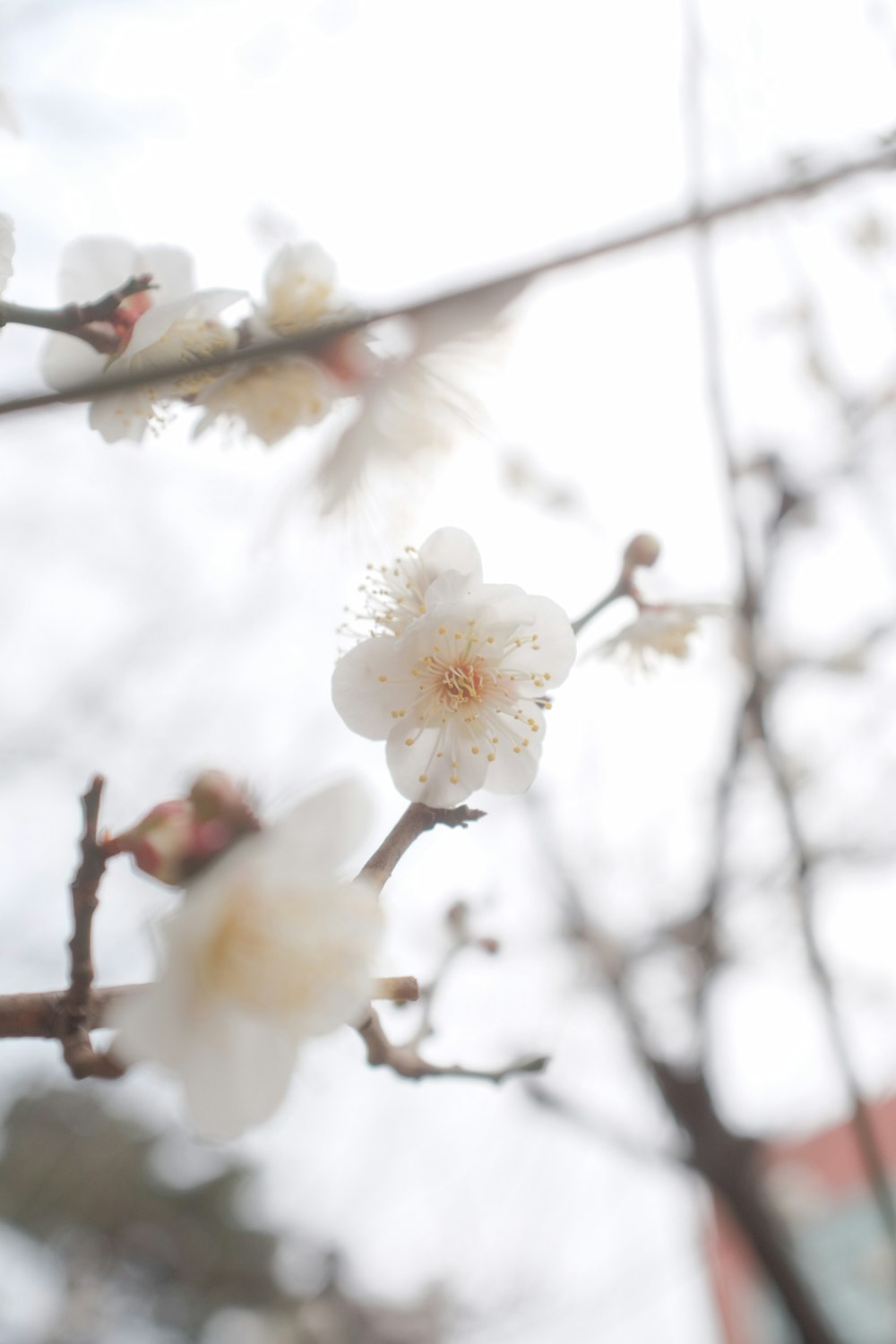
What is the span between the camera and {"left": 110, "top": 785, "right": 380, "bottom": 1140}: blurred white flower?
0.40 metres

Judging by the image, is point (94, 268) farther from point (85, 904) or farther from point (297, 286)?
point (85, 904)

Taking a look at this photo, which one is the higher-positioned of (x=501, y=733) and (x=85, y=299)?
(x=85, y=299)

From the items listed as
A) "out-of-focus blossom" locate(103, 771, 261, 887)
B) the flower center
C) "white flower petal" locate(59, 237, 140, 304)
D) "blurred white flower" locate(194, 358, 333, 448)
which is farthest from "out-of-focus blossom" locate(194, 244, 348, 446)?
"out-of-focus blossom" locate(103, 771, 261, 887)

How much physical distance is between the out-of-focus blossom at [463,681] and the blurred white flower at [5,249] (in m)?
0.28

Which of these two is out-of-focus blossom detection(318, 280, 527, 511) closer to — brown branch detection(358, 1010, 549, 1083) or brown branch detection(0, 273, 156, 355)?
brown branch detection(0, 273, 156, 355)

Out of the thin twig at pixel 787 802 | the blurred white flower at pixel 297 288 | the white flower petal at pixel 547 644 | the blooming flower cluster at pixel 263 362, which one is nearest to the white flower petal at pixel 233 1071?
the white flower petal at pixel 547 644

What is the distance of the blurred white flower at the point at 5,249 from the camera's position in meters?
0.52

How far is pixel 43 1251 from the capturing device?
3.82 metres

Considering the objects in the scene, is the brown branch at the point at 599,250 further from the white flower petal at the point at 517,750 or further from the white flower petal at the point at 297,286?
the white flower petal at the point at 297,286

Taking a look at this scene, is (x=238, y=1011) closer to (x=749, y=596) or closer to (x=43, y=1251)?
(x=749, y=596)

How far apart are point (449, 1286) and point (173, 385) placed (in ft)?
13.4

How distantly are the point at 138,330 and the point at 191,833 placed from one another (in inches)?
13.0

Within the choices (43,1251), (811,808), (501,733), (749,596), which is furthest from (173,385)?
(43,1251)

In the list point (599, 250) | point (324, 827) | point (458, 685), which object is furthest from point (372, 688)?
point (599, 250)
